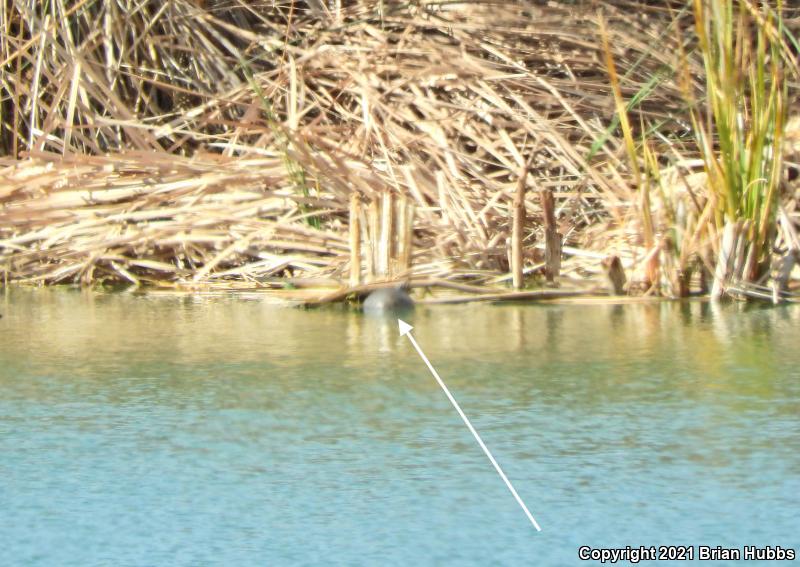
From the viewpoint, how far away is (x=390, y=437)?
207cm

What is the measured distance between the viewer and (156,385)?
2.47 m

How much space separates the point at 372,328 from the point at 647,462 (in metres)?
1.22

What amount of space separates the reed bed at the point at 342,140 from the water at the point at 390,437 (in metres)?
0.53

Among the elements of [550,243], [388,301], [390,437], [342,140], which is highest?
[342,140]

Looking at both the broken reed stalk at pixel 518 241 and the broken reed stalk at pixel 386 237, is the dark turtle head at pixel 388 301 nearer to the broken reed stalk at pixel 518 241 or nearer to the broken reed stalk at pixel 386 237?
the broken reed stalk at pixel 386 237

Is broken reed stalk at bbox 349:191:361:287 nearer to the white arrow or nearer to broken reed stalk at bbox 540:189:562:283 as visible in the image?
A: the white arrow

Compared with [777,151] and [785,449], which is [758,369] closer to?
[785,449]

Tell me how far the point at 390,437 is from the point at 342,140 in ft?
7.80

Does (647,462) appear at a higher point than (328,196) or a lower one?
lower

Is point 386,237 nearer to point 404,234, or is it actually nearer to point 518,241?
point 404,234

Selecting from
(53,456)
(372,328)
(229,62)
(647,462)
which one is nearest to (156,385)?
(53,456)

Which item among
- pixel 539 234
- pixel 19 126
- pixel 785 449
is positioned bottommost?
pixel 785 449

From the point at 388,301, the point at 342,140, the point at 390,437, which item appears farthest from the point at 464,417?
the point at 342,140

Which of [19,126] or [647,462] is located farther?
[19,126]
